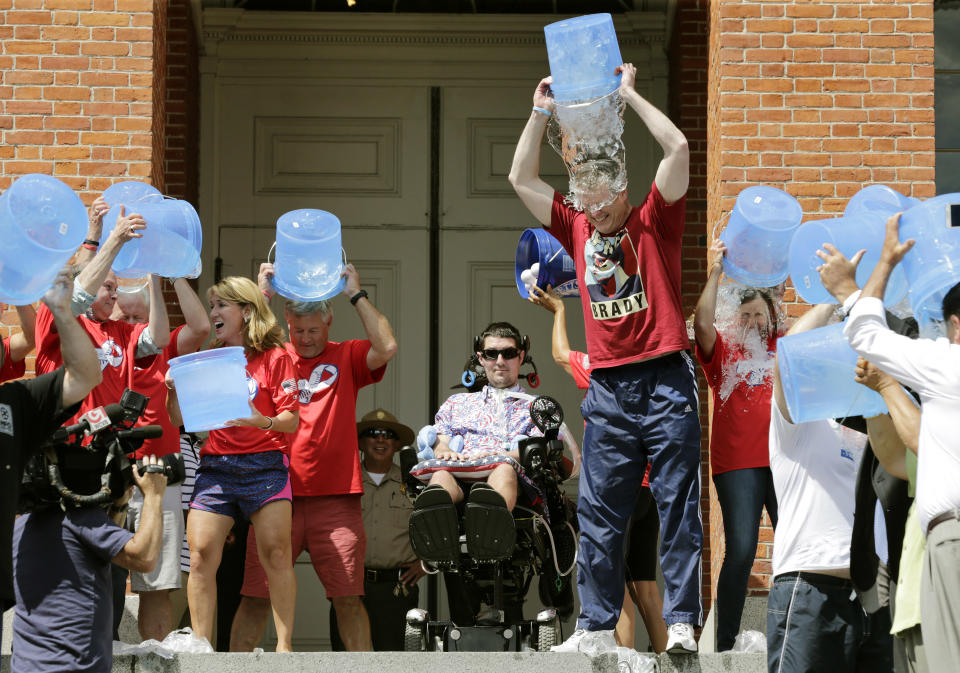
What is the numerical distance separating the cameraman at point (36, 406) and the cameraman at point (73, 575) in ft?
0.61

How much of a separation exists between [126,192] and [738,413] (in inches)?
123

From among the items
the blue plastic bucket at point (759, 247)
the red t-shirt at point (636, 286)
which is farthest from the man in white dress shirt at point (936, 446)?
the blue plastic bucket at point (759, 247)

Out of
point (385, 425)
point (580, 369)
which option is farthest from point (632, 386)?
point (385, 425)

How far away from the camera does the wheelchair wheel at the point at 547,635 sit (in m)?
6.48

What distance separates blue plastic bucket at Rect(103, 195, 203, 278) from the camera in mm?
6328

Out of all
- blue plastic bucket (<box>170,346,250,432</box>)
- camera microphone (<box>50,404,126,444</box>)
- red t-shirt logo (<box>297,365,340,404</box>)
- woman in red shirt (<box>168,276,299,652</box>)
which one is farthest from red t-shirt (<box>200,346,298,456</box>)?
camera microphone (<box>50,404,126,444</box>)

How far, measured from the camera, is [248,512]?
6.38m

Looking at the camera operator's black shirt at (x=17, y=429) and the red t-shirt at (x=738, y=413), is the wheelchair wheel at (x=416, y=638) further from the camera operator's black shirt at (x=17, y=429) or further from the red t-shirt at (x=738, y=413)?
the camera operator's black shirt at (x=17, y=429)

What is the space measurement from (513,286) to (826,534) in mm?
5602

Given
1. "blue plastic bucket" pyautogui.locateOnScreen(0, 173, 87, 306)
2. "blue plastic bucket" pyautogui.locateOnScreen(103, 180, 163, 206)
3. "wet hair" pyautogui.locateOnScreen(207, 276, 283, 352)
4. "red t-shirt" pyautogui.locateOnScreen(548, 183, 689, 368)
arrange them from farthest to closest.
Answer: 1. "blue plastic bucket" pyautogui.locateOnScreen(103, 180, 163, 206)
2. "wet hair" pyautogui.locateOnScreen(207, 276, 283, 352)
3. "red t-shirt" pyautogui.locateOnScreen(548, 183, 689, 368)
4. "blue plastic bucket" pyautogui.locateOnScreen(0, 173, 87, 306)

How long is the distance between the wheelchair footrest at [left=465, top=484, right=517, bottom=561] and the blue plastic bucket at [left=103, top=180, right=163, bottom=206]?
86.1 inches

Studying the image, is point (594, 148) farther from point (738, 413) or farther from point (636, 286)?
point (738, 413)

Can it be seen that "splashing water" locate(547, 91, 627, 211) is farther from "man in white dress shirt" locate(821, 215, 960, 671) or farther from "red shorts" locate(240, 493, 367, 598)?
"red shorts" locate(240, 493, 367, 598)

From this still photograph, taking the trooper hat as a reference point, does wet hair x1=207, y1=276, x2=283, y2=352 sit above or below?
above
